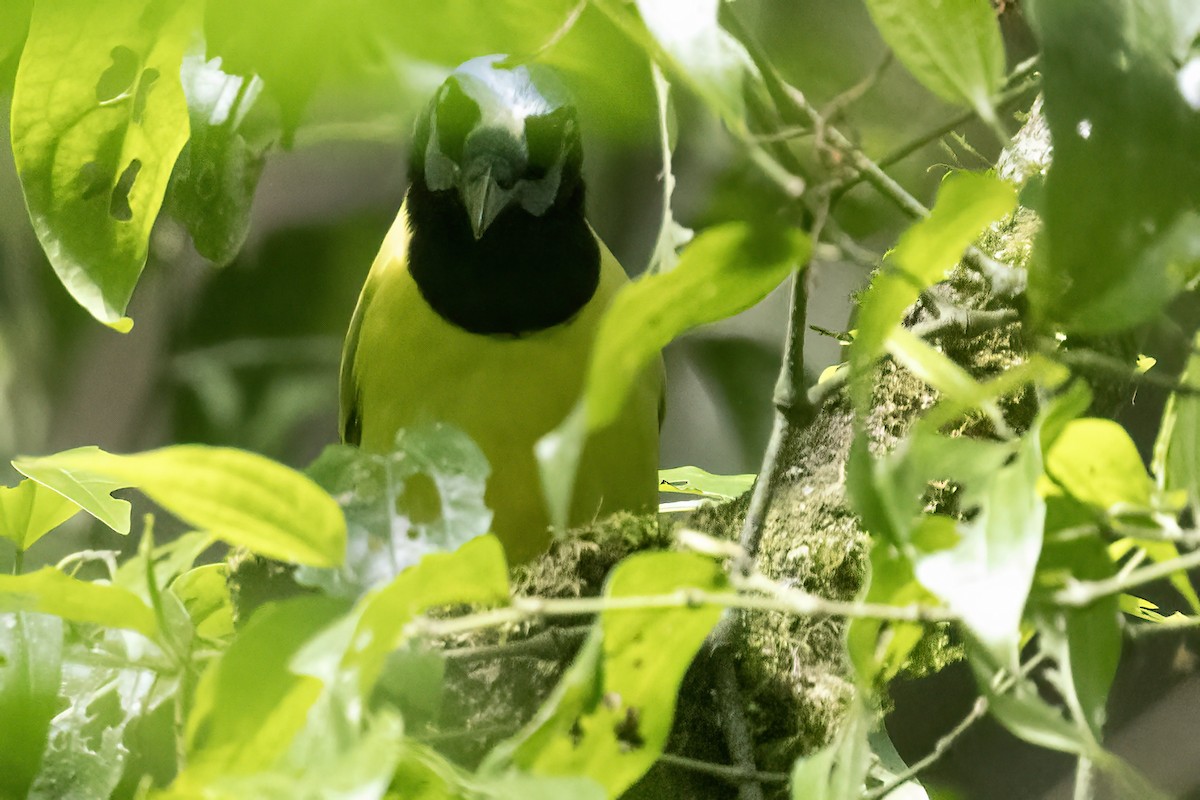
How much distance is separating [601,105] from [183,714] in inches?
15.3

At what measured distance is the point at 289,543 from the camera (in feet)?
1.03

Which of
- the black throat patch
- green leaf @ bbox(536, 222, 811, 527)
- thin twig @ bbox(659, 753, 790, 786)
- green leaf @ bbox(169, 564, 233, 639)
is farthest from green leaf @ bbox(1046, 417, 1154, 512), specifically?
the black throat patch

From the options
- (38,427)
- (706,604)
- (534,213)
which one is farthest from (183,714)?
(38,427)

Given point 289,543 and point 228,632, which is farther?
point 228,632

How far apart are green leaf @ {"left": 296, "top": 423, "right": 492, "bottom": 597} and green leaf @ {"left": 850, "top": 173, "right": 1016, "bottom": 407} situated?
14 cm

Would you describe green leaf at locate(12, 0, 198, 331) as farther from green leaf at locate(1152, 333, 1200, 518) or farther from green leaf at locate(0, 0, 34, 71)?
green leaf at locate(1152, 333, 1200, 518)

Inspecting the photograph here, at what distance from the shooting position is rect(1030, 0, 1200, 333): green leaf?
0.28 meters

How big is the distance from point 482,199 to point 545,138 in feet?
0.25

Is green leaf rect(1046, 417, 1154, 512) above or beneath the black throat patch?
above

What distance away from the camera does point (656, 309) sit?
0.92ft

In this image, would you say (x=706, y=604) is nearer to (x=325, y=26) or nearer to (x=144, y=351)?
(x=325, y=26)

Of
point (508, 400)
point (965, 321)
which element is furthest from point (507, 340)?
point (965, 321)

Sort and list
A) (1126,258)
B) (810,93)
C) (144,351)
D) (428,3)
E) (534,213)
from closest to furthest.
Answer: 1. (1126,258)
2. (428,3)
3. (810,93)
4. (534,213)
5. (144,351)

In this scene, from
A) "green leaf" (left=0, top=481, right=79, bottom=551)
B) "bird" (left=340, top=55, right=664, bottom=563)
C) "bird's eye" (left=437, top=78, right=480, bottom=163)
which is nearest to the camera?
"green leaf" (left=0, top=481, right=79, bottom=551)
